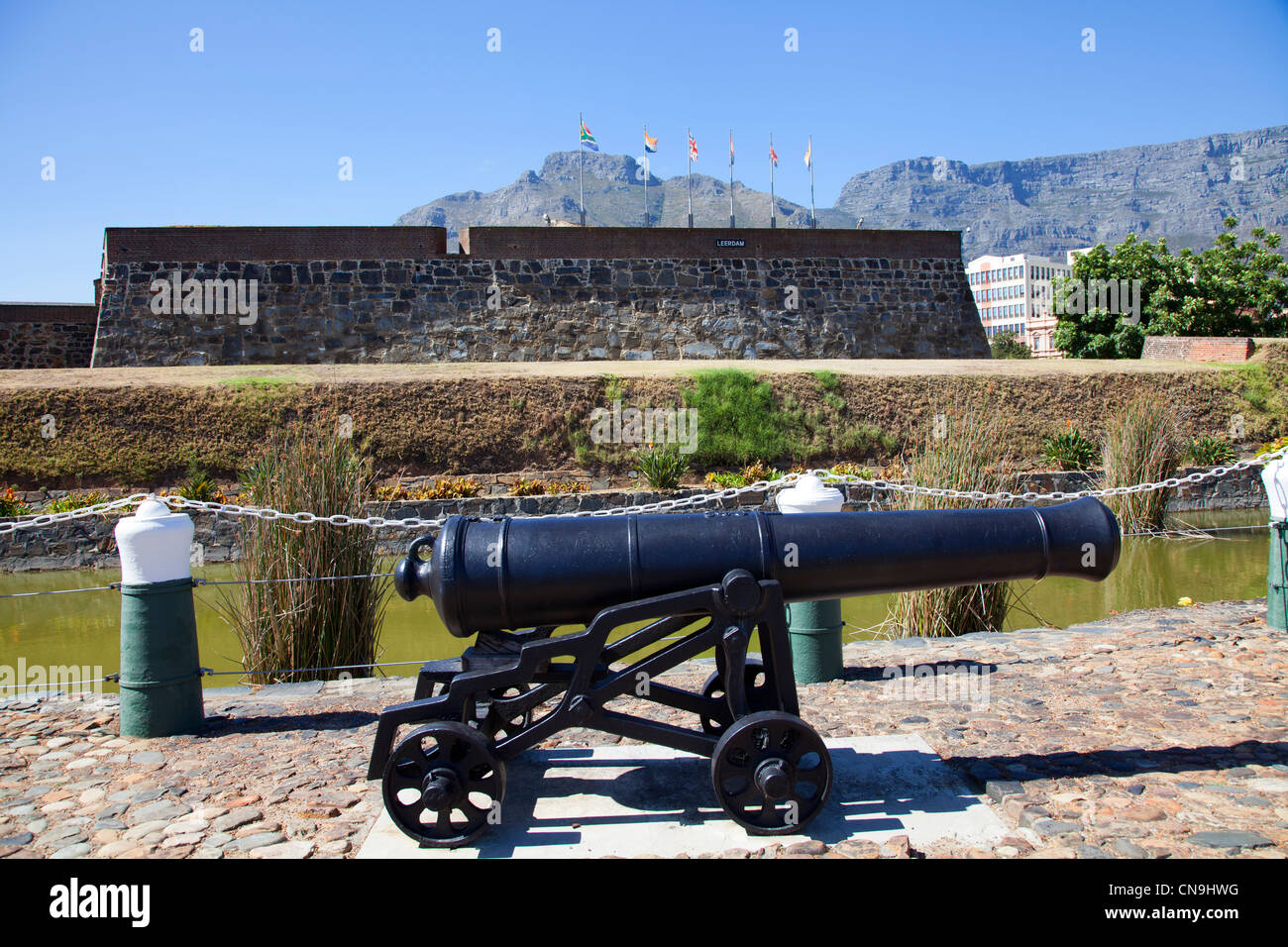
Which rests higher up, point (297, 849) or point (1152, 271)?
point (1152, 271)

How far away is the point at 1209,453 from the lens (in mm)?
13672

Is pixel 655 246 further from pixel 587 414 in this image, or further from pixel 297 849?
pixel 297 849

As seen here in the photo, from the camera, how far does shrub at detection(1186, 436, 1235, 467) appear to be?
13.5 m

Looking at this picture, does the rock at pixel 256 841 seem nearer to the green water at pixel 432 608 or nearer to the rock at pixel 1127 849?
the rock at pixel 1127 849

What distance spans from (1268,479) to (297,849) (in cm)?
524

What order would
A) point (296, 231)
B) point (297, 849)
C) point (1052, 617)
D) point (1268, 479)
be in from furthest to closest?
point (296, 231) → point (1052, 617) → point (1268, 479) → point (297, 849)

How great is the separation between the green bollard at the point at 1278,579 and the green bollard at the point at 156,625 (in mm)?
5583

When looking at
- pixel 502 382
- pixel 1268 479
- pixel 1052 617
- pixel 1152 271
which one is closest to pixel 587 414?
pixel 502 382

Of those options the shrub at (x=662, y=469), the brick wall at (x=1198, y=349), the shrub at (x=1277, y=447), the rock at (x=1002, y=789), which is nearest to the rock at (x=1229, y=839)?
the rock at (x=1002, y=789)

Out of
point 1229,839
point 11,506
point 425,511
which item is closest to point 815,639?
point 1229,839

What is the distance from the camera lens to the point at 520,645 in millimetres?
3189

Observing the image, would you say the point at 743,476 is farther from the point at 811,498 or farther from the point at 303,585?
the point at 811,498

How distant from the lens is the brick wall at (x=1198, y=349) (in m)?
18.4

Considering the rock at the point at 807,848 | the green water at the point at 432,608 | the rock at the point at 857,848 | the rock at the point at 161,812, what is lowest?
the green water at the point at 432,608
